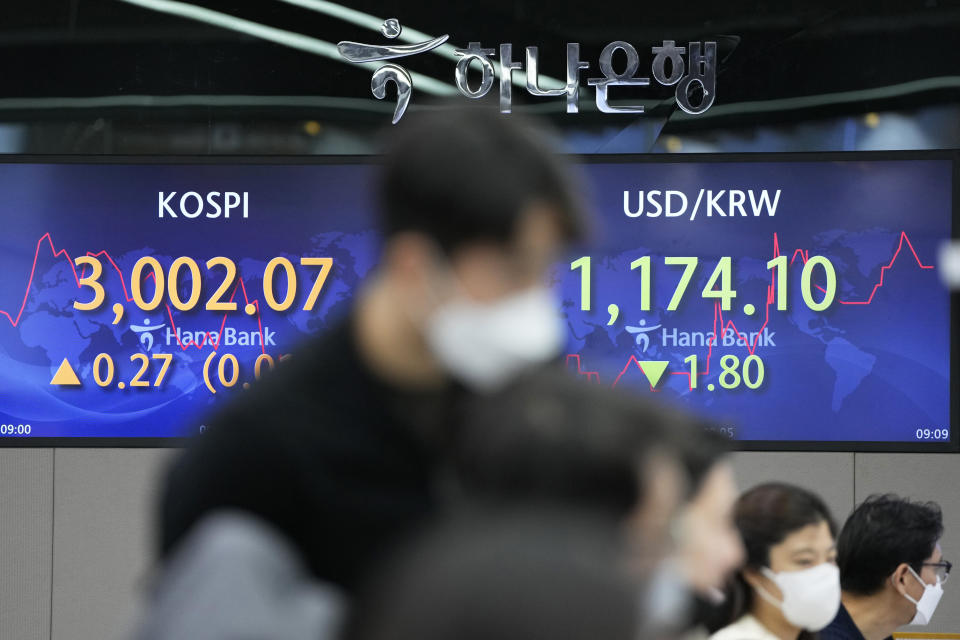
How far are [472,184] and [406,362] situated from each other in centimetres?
18

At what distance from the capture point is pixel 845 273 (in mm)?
4512

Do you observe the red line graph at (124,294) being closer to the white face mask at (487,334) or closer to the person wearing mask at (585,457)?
the white face mask at (487,334)

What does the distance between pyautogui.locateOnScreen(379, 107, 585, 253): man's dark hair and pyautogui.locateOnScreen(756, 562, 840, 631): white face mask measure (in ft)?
5.34

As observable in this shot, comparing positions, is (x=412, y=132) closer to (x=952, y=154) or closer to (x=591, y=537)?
(x=591, y=537)

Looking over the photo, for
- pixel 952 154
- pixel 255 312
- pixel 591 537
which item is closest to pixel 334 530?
pixel 591 537

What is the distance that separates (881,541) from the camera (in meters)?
3.25

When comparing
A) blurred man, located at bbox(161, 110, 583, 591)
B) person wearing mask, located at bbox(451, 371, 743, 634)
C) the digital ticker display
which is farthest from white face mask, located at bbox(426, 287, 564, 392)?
the digital ticker display

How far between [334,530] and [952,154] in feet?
12.3

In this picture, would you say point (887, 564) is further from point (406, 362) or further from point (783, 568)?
point (406, 362)

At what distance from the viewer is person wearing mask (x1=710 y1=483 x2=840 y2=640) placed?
104 inches

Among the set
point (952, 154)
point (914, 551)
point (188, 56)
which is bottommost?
point (914, 551)
